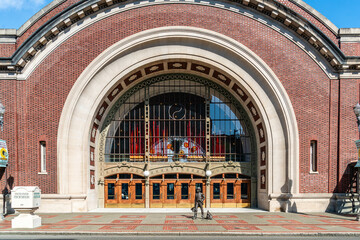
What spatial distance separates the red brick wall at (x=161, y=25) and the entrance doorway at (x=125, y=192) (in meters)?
4.19

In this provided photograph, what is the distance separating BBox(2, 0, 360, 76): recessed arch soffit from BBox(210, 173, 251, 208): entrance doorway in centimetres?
946

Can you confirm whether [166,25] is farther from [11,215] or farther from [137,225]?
[11,215]

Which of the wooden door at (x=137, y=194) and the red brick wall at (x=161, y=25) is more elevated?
the red brick wall at (x=161, y=25)

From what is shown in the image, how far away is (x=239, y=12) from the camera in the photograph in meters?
21.6

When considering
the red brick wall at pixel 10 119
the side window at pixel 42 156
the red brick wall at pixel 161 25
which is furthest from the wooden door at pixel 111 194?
the red brick wall at pixel 10 119

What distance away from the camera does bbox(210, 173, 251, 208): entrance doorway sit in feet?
77.5

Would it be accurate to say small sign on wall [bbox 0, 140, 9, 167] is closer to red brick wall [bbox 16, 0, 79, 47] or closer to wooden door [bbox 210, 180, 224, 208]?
red brick wall [bbox 16, 0, 79, 47]

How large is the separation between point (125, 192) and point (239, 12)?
14079 millimetres

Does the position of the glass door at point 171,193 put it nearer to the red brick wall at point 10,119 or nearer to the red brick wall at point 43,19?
the red brick wall at point 10,119

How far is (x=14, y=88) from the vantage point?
21.0 metres

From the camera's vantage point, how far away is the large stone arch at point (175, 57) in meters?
21.0

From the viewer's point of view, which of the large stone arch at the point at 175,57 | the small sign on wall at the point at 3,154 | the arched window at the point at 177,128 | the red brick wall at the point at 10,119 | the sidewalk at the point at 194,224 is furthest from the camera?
the arched window at the point at 177,128

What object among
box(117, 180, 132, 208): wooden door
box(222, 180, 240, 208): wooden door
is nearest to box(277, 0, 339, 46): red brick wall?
box(222, 180, 240, 208): wooden door

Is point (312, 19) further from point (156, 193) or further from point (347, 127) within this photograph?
point (156, 193)
